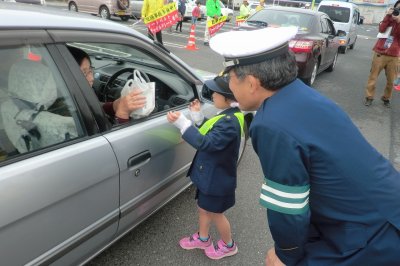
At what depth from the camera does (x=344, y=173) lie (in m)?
1.20

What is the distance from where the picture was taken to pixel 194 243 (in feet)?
8.36

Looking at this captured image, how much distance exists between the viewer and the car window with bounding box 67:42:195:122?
105 inches

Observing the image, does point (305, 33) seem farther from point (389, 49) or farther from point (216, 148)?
point (216, 148)

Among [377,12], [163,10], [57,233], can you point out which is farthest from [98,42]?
[377,12]

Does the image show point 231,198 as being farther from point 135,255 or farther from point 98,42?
point 98,42

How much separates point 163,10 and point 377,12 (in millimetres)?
42462

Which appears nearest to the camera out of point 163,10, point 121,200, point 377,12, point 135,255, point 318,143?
point 318,143

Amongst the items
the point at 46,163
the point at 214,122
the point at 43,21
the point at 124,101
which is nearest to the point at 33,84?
the point at 43,21

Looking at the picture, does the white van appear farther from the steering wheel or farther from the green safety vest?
the green safety vest

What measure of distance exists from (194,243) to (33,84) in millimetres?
1574

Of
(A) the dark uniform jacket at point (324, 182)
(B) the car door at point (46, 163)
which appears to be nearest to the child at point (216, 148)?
(B) the car door at point (46, 163)

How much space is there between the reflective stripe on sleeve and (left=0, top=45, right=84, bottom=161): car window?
1.06 m

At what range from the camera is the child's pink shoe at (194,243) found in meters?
2.53

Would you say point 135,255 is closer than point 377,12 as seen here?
Yes
